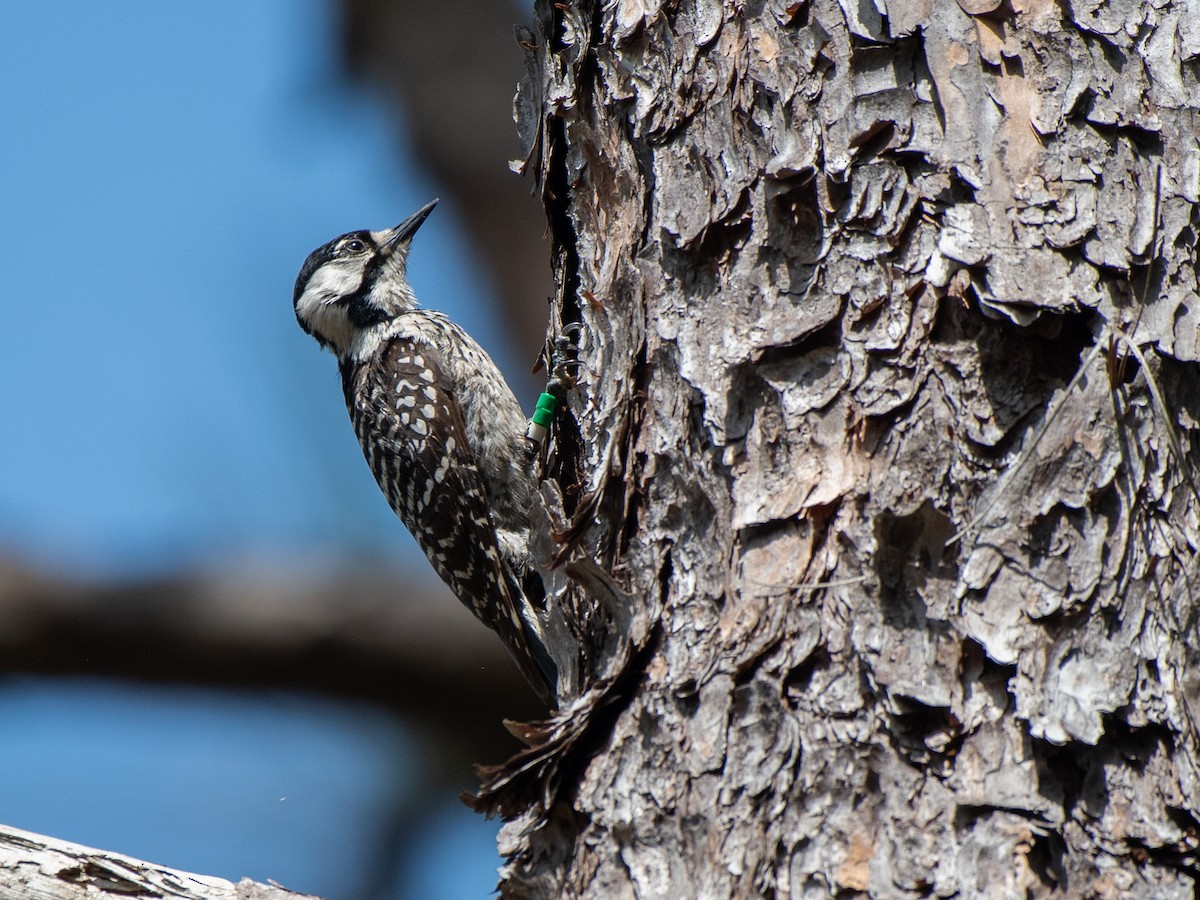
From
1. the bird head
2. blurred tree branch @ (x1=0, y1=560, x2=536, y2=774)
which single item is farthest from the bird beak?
blurred tree branch @ (x1=0, y1=560, x2=536, y2=774)

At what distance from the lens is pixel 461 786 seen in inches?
261

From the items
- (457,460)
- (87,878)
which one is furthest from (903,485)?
(457,460)

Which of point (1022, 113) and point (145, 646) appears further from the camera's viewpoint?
point (145, 646)

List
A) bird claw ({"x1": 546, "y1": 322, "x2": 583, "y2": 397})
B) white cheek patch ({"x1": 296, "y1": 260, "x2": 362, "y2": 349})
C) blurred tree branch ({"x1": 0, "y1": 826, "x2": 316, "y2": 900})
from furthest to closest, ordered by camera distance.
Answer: white cheek patch ({"x1": 296, "y1": 260, "x2": 362, "y2": 349}) → bird claw ({"x1": 546, "y1": 322, "x2": 583, "y2": 397}) → blurred tree branch ({"x1": 0, "y1": 826, "x2": 316, "y2": 900})

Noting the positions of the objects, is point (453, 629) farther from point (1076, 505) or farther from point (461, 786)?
point (1076, 505)

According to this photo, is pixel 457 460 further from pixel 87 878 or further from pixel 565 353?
pixel 87 878

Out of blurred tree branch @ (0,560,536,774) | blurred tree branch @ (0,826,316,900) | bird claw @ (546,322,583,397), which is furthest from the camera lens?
blurred tree branch @ (0,560,536,774)

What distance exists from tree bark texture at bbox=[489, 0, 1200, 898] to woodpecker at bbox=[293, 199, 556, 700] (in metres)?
2.01

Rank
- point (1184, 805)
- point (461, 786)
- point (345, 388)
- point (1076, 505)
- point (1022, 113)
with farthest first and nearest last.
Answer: point (461, 786), point (345, 388), point (1022, 113), point (1076, 505), point (1184, 805)

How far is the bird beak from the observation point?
5.74m

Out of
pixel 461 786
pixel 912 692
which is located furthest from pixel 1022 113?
pixel 461 786

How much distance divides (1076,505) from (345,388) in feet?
13.0

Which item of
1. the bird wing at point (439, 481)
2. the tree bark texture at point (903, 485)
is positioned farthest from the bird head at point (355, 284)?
the tree bark texture at point (903, 485)

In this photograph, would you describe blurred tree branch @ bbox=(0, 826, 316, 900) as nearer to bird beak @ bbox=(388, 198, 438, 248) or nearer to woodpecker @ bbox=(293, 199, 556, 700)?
woodpecker @ bbox=(293, 199, 556, 700)
